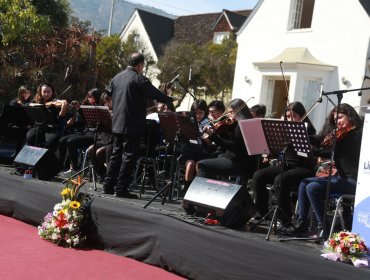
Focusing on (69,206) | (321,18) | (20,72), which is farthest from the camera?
(321,18)

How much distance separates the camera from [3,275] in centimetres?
413

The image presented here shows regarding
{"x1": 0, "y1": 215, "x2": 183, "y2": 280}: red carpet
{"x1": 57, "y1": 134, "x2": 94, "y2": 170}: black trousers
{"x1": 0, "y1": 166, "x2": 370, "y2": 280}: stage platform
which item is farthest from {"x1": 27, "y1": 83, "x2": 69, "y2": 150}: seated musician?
{"x1": 0, "y1": 215, "x2": 183, "y2": 280}: red carpet

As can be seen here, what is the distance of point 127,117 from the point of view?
18.5 feet

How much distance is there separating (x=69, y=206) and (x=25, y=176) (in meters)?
1.40

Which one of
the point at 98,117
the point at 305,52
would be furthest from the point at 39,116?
the point at 305,52

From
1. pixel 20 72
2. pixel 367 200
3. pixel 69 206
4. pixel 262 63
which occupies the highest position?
pixel 262 63

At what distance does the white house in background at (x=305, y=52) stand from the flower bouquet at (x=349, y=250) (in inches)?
384

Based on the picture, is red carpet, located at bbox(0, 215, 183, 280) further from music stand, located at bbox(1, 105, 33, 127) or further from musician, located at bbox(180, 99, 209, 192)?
music stand, located at bbox(1, 105, 33, 127)

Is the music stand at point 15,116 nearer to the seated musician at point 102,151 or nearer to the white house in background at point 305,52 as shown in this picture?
the seated musician at point 102,151

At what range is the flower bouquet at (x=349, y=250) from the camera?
369cm

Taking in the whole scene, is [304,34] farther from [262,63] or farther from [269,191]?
[269,191]

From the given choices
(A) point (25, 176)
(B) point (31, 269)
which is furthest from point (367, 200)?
(A) point (25, 176)

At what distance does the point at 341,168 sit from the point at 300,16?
11.9m

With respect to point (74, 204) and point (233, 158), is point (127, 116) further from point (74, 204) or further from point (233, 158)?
point (233, 158)
